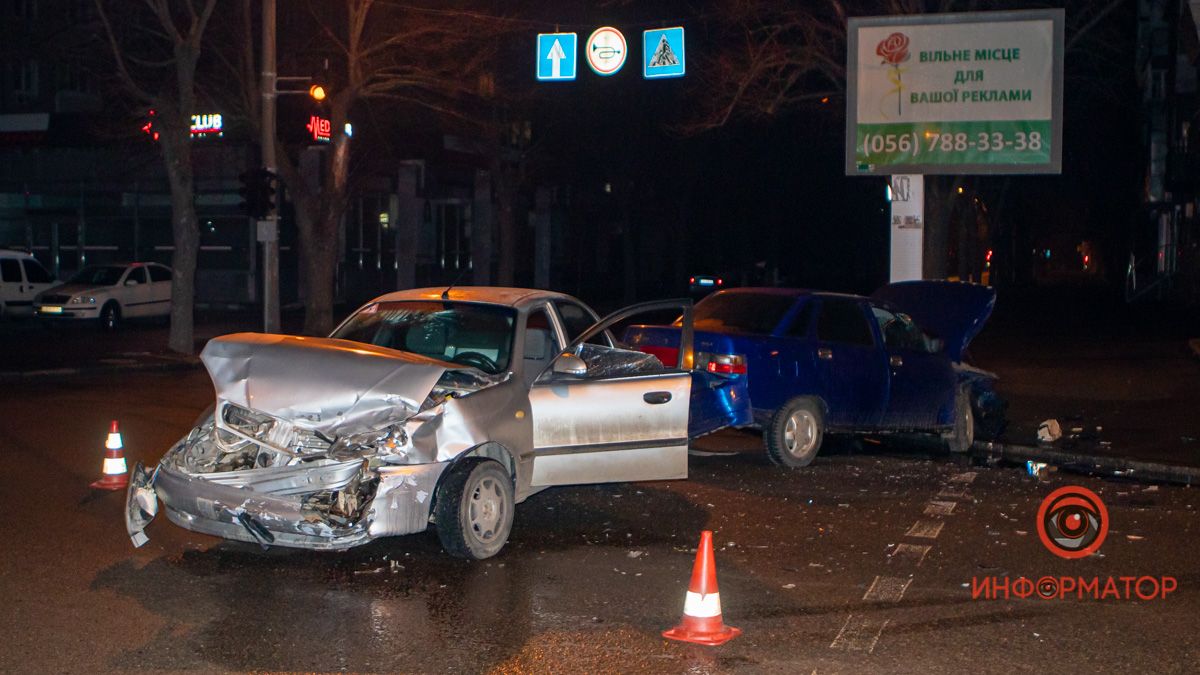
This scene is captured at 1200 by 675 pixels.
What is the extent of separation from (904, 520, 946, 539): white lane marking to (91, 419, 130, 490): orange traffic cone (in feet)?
19.9

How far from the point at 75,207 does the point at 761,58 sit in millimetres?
27696

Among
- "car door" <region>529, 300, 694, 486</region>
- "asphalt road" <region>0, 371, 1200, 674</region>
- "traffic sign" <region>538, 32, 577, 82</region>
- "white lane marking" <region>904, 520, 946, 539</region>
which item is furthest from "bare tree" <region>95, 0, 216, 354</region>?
"white lane marking" <region>904, 520, 946, 539</region>

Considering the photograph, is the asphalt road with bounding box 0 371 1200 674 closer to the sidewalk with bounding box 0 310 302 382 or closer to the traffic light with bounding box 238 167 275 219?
the sidewalk with bounding box 0 310 302 382

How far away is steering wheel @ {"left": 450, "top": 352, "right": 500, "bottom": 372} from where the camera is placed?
8.92 metres

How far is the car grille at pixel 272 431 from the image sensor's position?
25.1ft

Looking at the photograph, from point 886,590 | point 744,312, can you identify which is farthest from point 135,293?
point 886,590

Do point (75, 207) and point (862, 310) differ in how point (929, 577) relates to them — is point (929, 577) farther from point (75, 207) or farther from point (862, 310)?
point (75, 207)

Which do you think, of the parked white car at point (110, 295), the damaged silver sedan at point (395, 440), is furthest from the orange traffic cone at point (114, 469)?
the parked white car at point (110, 295)

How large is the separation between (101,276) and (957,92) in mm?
21841

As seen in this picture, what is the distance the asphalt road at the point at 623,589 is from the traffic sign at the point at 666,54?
9316mm

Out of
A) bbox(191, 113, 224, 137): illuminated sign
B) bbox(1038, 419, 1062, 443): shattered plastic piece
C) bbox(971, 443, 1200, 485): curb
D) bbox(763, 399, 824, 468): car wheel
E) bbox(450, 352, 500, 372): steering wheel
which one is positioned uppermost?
bbox(191, 113, 224, 137): illuminated sign

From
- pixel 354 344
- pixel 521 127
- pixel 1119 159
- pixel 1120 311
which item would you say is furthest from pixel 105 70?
pixel 1119 159

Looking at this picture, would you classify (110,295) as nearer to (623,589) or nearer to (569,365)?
(569,365)

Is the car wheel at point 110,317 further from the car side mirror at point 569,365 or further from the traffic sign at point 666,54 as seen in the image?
the car side mirror at point 569,365
